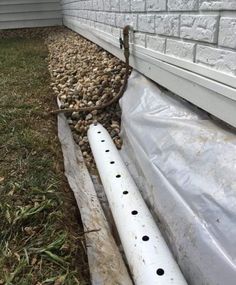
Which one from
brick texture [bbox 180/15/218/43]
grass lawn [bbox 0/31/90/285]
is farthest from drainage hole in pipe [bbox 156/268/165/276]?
brick texture [bbox 180/15/218/43]

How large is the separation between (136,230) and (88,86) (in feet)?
6.75

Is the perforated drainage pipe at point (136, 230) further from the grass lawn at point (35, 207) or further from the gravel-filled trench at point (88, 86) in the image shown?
the gravel-filled trench at point (88, 86)

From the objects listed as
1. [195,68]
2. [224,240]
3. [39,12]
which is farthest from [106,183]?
[39,12]

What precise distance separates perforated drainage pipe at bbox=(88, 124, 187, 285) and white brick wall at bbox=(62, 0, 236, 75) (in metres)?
0.78

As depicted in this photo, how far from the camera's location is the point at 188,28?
1.96 meters

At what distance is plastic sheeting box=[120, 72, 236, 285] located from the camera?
131cm

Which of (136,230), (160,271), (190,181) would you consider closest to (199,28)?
(190,181)

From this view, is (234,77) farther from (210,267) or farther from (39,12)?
(39,12)

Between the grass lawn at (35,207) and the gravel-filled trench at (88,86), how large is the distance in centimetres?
26

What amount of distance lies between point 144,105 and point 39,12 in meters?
6.74

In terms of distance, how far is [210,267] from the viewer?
1300mm

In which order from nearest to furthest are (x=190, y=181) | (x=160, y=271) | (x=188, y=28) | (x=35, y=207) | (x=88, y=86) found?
(x=160, y=271), (x=190, y=181), (x=35, y=207), (x=188, y=28), (x=88, y=86)

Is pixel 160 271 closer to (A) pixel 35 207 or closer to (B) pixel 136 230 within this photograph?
(B) pixel 136 230

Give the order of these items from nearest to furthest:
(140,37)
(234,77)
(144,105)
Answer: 1. (234,77)
2. (144,105)
3. (140,37)
